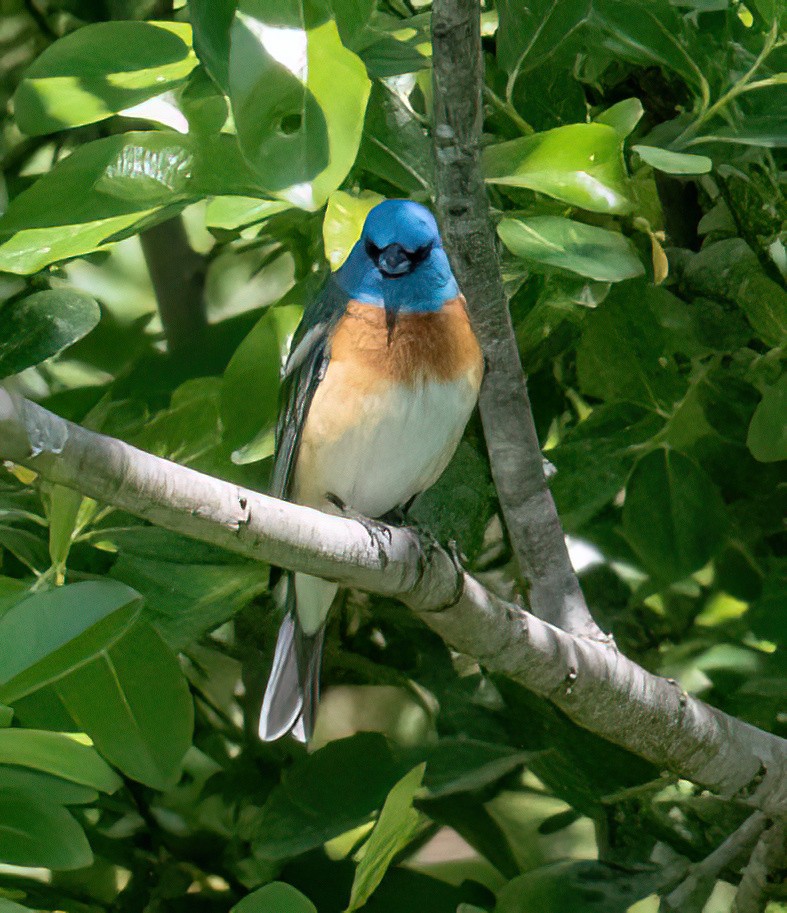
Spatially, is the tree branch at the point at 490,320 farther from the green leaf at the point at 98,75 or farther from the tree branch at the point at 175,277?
the tree branch at the point at 175,277

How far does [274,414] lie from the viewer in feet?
4.76

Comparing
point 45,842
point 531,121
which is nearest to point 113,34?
point 531,121

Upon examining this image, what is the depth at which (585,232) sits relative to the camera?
1339 millimetres

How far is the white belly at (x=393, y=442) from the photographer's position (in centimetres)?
155

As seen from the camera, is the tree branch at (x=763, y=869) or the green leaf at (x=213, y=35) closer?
the green leaf at (x=213, y=35)

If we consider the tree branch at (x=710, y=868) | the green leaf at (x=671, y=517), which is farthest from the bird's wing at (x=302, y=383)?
the tree branch at (x=710, y=868)

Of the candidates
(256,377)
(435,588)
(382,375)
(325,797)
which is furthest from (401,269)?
(325,797)

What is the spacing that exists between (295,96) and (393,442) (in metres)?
0.58

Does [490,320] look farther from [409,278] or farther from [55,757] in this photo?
[55,757]

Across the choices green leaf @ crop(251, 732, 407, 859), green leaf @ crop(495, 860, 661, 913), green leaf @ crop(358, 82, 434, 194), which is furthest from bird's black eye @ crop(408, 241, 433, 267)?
green leaf @ crop(495, 860, 661, 913)

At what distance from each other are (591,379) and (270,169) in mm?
666

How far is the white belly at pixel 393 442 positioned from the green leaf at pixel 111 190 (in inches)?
15.4

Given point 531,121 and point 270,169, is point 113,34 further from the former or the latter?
point 531,121

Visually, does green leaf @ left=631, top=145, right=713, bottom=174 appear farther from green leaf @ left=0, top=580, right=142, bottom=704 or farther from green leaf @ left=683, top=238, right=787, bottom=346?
green leaf @ left=0, top=580, right=142, bottom=704
